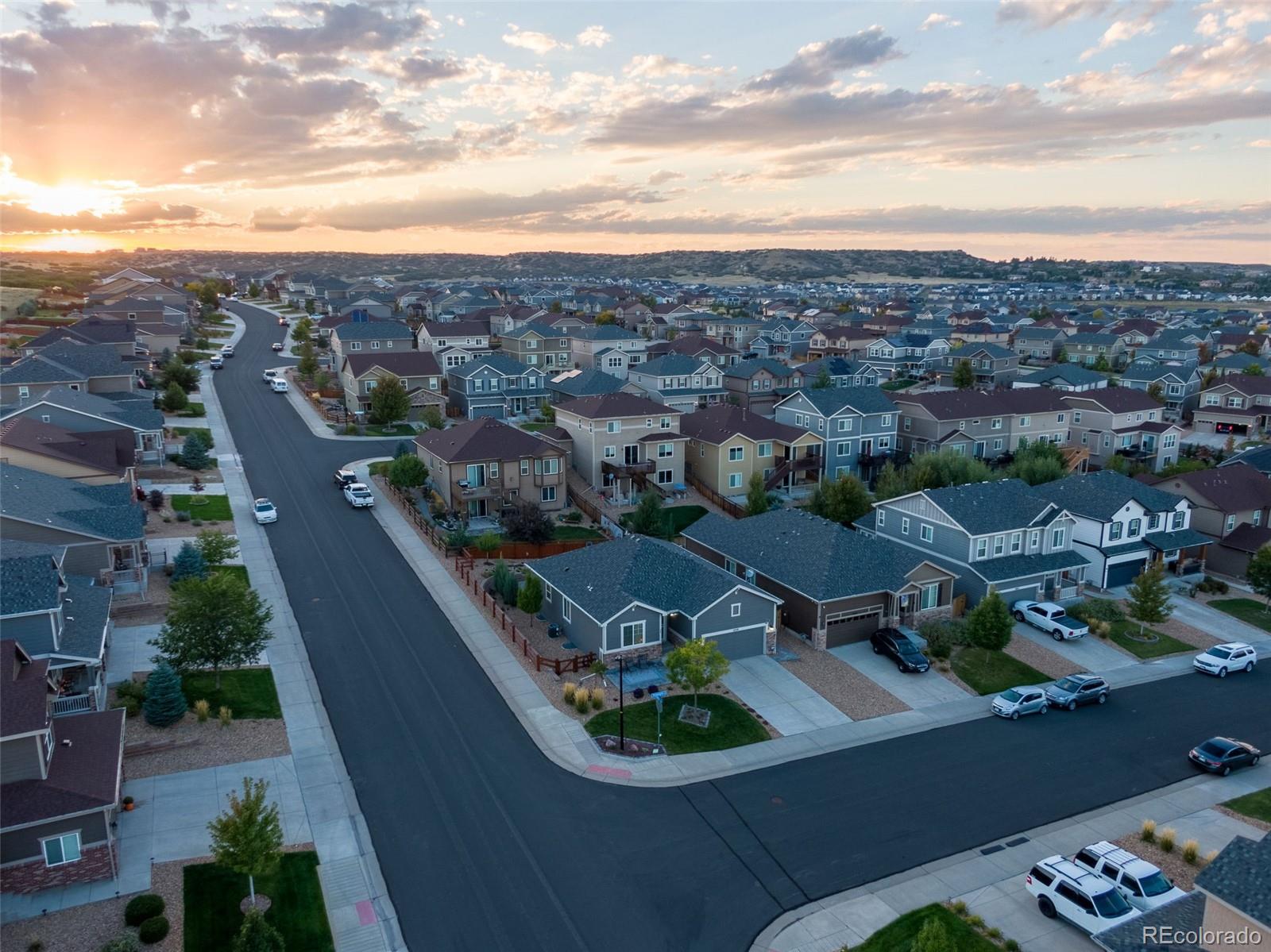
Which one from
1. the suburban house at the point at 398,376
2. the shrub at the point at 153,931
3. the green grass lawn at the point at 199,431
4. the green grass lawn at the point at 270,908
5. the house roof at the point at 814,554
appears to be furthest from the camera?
the suburban house at the point at 398,376

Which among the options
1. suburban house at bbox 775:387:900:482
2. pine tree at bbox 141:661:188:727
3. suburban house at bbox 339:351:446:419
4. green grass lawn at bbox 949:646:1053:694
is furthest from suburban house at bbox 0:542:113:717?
suburban house at bbox 775:387:900:482

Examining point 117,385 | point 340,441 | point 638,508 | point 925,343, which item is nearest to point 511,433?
point 638,508

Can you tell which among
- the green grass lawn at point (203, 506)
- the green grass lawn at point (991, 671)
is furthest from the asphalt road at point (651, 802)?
the green grass lawn at point (203, 506)

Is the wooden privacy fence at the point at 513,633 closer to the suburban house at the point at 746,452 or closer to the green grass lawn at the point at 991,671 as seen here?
the green grass lawn at the point at 991,671

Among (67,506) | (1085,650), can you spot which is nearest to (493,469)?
(67,506)

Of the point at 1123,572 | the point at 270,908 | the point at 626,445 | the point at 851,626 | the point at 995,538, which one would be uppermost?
the point at 626,445

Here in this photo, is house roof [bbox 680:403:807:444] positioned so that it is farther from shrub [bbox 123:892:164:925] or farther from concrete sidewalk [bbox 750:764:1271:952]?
shrub [bbox 123:892:164:925]

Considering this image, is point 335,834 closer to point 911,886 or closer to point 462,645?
point 462,645

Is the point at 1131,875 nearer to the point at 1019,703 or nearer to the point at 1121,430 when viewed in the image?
the point at 1019,703
